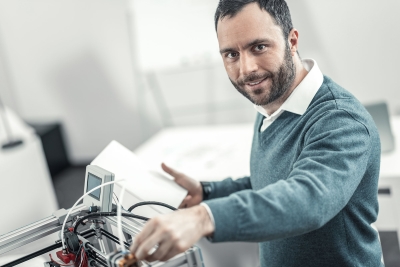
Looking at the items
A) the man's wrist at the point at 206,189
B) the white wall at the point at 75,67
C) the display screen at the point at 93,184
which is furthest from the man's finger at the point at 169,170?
the white wall at the point at 75,67

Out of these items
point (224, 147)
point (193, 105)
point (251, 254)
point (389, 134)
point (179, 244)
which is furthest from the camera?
point (193, 105)

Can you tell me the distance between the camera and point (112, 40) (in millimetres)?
3490

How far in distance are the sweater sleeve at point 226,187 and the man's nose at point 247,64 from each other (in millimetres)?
344

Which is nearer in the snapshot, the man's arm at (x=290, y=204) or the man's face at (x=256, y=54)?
the man's arm at (x=290, y=204)

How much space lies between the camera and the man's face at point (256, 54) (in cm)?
108

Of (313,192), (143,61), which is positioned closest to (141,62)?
(143,61)

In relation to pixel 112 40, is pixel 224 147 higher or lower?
lower

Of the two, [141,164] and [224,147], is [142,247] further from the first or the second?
[224,147]

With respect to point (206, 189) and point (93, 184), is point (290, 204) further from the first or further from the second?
point (206, 189)

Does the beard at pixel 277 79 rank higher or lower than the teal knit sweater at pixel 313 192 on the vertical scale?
higher

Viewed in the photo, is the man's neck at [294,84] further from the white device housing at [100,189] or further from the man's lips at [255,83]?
the white device housing at [100,189]

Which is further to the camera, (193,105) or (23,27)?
(23,27)

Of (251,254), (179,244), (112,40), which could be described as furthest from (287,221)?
(112,40)

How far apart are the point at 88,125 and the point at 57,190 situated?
1.93 feet
